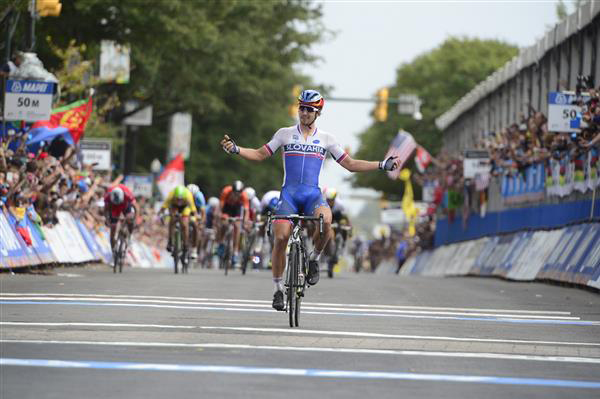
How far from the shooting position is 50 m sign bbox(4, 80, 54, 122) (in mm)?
28453

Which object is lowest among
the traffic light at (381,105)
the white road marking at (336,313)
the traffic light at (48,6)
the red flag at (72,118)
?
the white road marking at (336,313)

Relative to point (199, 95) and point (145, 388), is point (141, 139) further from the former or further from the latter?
point (145, 388)

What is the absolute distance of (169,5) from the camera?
38.1m

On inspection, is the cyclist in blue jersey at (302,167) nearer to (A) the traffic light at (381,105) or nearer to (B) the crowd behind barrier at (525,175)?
(B) the crowd behind barrier at (525,175)

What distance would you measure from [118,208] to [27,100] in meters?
2.62

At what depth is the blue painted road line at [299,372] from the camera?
33.7ft

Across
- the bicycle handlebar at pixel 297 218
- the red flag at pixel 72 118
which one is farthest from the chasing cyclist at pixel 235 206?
the bicycle handlebar at pixel 297 218

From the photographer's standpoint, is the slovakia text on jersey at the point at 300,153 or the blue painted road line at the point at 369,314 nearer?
the slovakia text on jersey at the point at 300,153

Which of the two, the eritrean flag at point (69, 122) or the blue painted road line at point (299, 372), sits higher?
the eritrean flag at point (69, 122)

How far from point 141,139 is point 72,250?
35941mm

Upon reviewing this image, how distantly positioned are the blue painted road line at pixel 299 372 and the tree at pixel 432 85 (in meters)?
84.6

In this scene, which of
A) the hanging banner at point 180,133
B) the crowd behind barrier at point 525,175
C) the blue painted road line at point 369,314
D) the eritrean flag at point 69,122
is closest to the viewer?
the blue painted road line at point 369,314

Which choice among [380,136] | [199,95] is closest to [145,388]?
[199,95]

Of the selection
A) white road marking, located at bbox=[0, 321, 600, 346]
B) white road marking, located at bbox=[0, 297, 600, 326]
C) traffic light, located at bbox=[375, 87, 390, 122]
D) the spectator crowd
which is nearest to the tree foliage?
the spectator crowd
